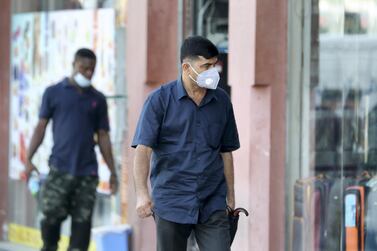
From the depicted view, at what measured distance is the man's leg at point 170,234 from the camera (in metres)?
5.84

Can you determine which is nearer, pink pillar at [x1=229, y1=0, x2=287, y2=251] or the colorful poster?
pink pillar at [x1=229, y1=0, x2=287, y2=251]

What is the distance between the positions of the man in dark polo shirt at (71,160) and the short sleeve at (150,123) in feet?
8.56

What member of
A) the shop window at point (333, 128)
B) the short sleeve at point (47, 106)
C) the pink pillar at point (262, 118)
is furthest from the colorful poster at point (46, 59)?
the shop window at point (333, 128)

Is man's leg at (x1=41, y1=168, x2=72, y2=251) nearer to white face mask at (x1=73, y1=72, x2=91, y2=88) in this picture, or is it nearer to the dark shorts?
the dark shorts

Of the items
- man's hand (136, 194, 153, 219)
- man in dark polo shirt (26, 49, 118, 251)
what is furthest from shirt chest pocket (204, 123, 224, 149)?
man in dark polo shirt (26, 49, 118, 251)

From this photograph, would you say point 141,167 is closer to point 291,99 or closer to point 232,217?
point 232,217

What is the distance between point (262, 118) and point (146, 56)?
166cm

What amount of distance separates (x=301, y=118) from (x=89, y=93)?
179cm

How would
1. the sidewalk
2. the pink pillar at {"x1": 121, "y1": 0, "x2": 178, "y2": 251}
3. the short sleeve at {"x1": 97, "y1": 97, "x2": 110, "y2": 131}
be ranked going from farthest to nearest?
1. the sidewalk
2. the pink pillar at {"x1": 121, "y1": 0, "x2": 178, "y2": 251}
3. the short sleeve at {"x1": 97, "y1": 97, "x2": 110, "y2": 131}

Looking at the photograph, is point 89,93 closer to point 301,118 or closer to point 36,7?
point 301,118

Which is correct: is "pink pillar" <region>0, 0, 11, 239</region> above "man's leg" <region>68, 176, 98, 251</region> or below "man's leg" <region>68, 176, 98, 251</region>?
above

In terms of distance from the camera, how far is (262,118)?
7910 millimetres

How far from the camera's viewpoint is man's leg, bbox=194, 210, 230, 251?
5879 mm

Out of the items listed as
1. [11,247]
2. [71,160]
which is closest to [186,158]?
[71,160]
